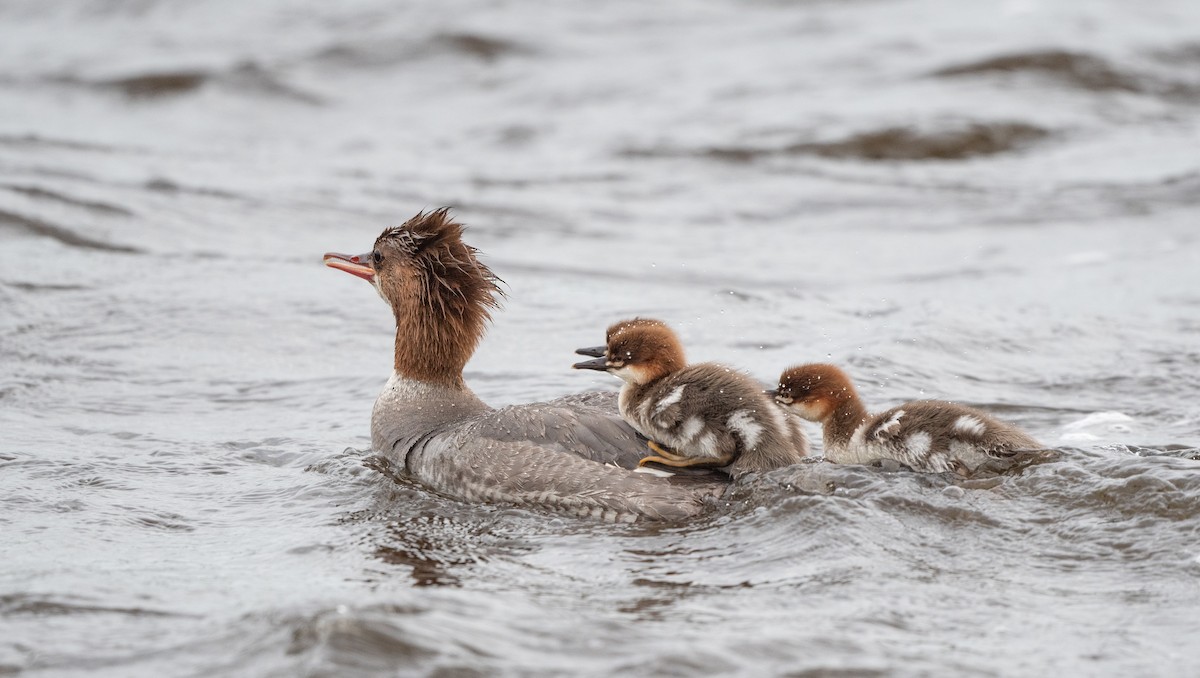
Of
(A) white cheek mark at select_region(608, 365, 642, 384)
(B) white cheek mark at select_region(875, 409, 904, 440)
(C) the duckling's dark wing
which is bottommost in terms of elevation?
(C) the duckling's dark wing

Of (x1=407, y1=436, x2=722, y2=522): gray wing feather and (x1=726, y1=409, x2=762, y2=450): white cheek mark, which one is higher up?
(x1=726, y1=409, x2=762, y2=450): white cheek mark

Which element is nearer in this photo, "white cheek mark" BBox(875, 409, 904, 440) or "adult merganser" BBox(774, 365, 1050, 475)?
"adult merganser" BBox(774, 365, 1050, 475)

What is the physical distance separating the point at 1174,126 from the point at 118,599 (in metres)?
15.3

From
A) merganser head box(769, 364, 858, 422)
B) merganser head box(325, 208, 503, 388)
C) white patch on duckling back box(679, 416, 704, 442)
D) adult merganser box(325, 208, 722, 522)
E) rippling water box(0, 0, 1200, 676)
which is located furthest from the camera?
merganser head box(325, 208, 503, 388)

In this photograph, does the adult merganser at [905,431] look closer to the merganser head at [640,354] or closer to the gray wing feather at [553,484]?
the merganser head at [640,354]

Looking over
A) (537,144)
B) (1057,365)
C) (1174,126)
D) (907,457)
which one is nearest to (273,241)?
(537,144)

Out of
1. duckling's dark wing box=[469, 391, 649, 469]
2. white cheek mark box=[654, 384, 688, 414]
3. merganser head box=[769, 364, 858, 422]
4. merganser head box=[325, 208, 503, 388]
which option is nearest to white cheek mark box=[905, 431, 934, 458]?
merganser head box=[769, 364, 858, 422]

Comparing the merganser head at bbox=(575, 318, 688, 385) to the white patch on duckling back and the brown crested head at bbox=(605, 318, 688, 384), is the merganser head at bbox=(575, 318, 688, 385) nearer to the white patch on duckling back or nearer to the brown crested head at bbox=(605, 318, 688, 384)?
the brown crested head at bbox=(605, 318, 688, 384)

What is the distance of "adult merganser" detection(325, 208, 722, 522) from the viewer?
6.41 m

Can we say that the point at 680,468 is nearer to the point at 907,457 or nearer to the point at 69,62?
the point at 907,457

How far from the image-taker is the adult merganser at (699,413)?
21.2ft

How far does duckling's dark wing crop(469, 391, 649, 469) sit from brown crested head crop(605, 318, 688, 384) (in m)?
0.24

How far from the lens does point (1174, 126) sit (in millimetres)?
17406

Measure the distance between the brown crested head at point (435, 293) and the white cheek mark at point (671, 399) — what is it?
4.16 feet
